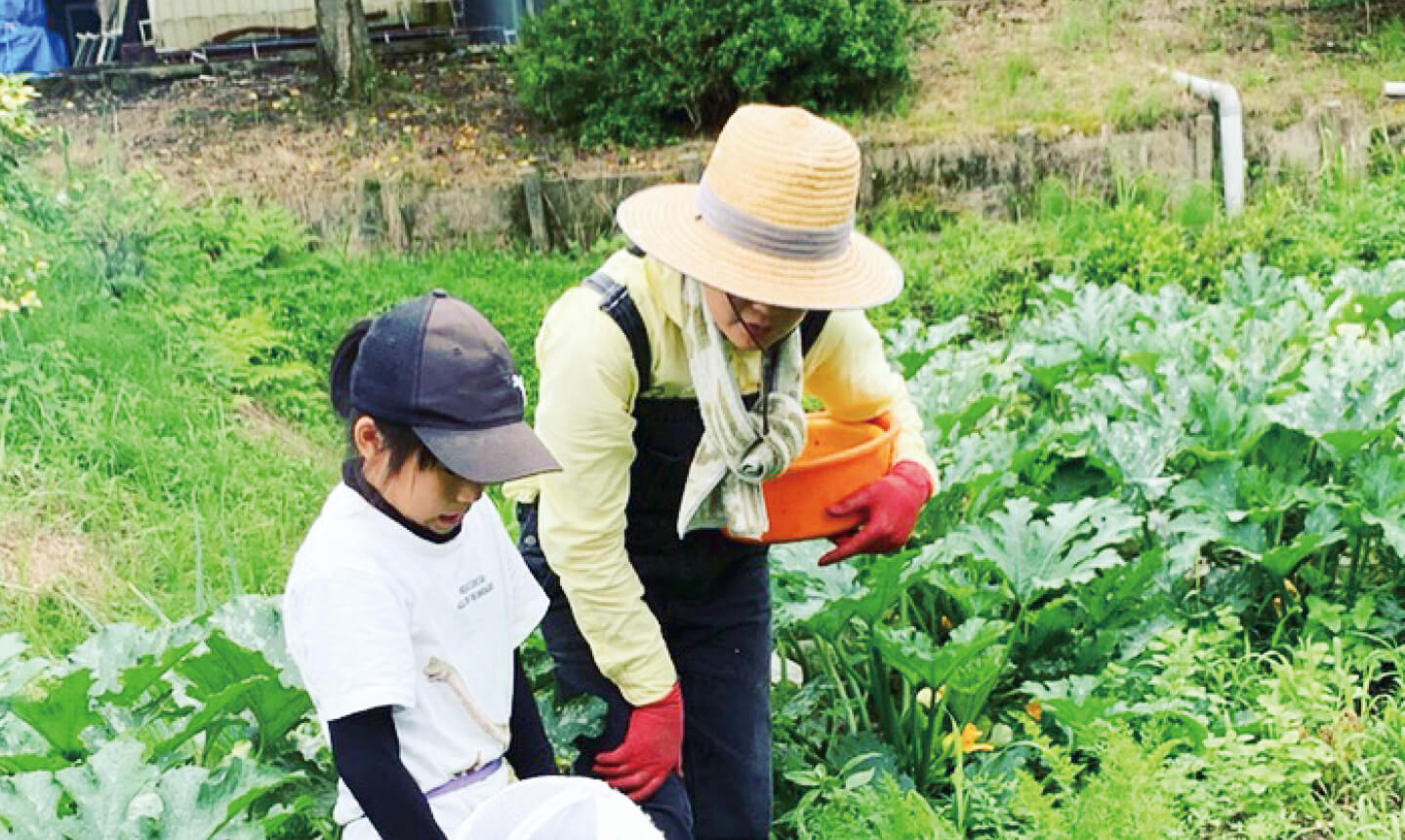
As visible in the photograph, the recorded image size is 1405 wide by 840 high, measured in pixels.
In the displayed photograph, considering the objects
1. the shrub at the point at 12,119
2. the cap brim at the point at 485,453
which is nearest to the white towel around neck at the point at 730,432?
the cap brim at the point at 485,453

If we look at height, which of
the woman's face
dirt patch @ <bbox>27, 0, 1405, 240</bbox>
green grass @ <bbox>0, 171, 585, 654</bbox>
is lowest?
green grass @ <bbox>0, 171, 585, 654</bbox>

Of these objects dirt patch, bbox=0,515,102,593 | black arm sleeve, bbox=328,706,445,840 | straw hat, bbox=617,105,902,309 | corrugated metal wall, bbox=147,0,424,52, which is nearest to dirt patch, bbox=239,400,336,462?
dirt patch, bbox=0,515,102,593

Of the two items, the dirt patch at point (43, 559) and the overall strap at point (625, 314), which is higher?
the overall strap at point (625, 314)

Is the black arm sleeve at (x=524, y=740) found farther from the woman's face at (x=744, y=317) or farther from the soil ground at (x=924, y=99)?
the soil ground at (x=924, y=99)

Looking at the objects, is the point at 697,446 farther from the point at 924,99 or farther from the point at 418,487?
the point at 924,99

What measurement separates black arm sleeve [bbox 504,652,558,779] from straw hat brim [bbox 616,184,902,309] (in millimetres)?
744

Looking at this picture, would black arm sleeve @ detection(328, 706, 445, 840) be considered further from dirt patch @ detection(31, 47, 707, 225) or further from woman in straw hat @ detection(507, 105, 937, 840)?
dirt patch @ detection(31, 47, 707, 225)

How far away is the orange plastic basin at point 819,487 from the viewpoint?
3359mm

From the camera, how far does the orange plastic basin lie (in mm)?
3359

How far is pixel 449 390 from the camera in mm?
2414

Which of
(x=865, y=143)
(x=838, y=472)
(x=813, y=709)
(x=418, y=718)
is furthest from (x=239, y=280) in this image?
(x=418, y=718)

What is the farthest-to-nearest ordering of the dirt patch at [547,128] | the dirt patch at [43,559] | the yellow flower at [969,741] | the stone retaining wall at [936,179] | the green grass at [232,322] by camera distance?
the dirt patch at [547,128]
the stone retaining wall at [936,179]
the green grass at [232,322]
the dirt patch at [43,559]
the yellow flower at [969,741]

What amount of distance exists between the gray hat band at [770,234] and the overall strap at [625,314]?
21 centimetres

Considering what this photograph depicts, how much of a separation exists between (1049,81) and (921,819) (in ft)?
25.8
